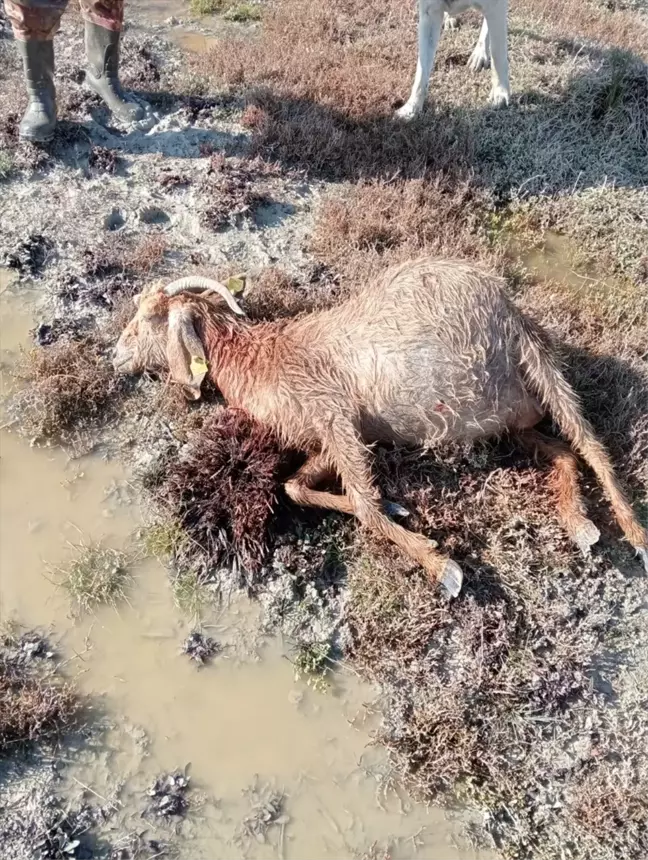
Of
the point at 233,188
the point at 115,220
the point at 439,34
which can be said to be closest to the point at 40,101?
the point at 115,220

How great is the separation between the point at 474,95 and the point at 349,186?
246 cm

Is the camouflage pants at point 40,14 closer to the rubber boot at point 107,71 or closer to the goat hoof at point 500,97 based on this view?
the rubber boot at point 107,71

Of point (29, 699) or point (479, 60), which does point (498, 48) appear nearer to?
point (479, 60)

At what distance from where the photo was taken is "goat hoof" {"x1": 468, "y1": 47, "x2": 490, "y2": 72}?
29.8 ft

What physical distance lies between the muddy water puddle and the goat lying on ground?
1122mm

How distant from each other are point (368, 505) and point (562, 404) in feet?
5.05

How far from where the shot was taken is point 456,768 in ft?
13.6

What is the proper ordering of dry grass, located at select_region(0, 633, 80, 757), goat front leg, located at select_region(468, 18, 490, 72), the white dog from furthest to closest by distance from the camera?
1. goat front leg, located at select_region(468, 18, 490, 72)
2. the white dog
3. dry grass, located at select_region(0, 633, 80, 757)

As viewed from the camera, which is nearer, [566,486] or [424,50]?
[566,486]

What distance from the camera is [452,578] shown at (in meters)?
4.65

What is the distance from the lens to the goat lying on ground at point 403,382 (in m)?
4.76

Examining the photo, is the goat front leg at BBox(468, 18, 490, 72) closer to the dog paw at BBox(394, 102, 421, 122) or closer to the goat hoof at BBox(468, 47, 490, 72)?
the goat hoof at BBox(468, 47, 490, 72)

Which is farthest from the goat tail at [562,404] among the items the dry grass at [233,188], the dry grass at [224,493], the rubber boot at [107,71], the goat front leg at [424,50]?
the rubber boot at [107,71]

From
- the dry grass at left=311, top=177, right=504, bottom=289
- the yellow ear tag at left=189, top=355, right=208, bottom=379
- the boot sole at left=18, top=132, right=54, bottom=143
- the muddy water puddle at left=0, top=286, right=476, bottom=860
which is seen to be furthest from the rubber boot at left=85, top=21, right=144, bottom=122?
the muddy water puddle at left=0, top=286, right=476, bottom=860
